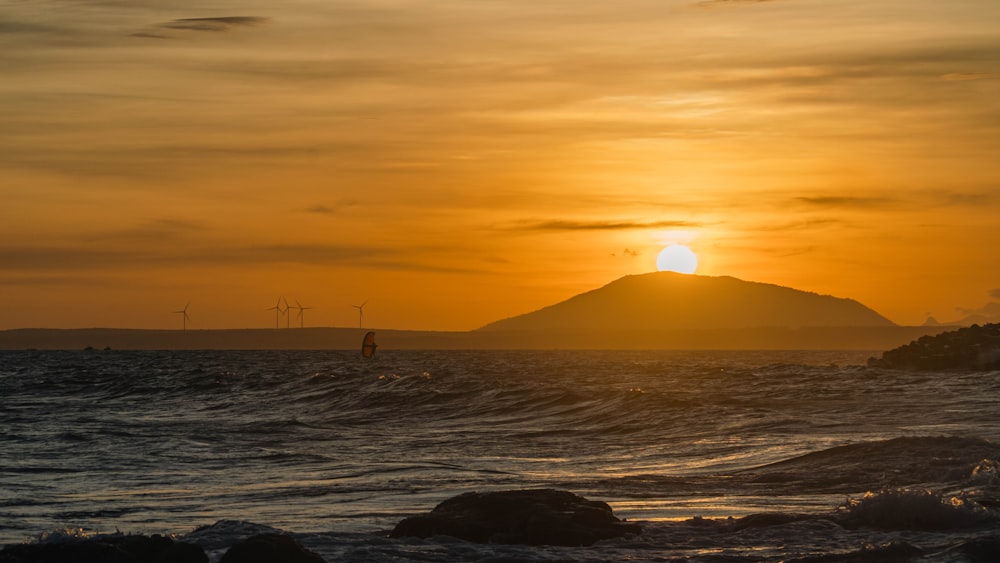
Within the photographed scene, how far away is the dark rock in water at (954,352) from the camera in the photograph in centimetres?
7650

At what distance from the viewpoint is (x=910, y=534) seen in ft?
56.6

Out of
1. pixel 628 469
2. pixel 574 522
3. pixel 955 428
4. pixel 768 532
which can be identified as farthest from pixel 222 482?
pixel 955 428

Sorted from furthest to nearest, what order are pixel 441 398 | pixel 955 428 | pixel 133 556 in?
pixel 441 398
pixel 955 428
pixel 133 556

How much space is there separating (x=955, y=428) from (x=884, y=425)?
9.54ft

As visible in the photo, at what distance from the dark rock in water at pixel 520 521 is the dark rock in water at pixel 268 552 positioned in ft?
11.3

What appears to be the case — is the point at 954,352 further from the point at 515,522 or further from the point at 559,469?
the point at 515,522

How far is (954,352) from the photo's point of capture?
263ft

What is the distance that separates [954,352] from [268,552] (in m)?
75.1

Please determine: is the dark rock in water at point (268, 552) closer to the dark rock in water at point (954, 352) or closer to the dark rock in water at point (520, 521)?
the dark rock in water at point (520, 521)

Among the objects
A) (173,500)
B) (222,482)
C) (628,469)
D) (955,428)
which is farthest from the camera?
(955,428)

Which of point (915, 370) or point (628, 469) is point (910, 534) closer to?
point (628, 469)

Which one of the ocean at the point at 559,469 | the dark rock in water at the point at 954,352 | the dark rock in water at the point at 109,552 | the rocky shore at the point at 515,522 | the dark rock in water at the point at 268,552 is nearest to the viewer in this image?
the dark rock in water at the point at 109,552

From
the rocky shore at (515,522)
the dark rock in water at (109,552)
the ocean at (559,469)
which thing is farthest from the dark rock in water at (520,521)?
the dark rock in water at (109,552)

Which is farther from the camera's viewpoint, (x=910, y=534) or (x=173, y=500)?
(x=173, y=500)
